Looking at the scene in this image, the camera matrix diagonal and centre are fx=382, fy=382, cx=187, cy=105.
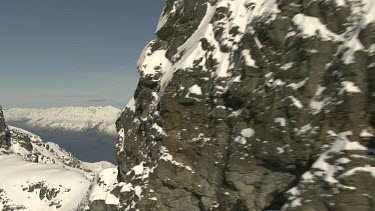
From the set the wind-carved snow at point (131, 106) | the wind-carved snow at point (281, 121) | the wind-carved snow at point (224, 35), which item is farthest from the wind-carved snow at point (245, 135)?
the wind-carved snow at point (131, 106)

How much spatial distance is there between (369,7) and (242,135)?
1163 cm

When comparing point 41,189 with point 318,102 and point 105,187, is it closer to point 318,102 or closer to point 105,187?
point 105,187

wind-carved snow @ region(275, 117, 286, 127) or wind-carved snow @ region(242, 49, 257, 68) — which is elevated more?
wind-carved snow @ region(242, 49, 257, 68)

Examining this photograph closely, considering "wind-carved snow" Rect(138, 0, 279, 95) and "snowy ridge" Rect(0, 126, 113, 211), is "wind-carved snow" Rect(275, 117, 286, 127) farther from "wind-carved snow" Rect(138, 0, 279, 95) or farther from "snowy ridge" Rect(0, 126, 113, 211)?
"snowy ridge" Rect(0, 126, 113, 211)

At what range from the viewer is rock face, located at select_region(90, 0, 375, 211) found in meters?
20.6

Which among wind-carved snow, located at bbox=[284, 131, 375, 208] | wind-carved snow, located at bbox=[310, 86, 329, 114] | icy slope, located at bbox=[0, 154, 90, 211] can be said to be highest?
wind-carved snow, located at bbox=[310, 86, 329, 114]

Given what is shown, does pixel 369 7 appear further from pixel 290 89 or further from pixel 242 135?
pixel 242 135

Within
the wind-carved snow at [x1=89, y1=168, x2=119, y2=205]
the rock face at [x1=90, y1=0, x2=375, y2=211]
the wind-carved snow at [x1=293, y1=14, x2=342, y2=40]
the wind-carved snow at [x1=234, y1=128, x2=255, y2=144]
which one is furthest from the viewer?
the wind-carved snow at [x1=89, y1=168, x2=119, y2=205]

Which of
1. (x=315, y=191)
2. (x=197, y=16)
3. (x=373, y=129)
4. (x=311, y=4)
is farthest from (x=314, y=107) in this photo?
(x=197, y=16)

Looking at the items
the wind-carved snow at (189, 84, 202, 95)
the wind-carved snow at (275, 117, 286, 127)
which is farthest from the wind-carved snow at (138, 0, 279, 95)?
the wind-carved snow at (275, 117, 286, 127)

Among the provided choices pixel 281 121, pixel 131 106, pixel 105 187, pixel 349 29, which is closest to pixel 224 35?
pixel 281 121

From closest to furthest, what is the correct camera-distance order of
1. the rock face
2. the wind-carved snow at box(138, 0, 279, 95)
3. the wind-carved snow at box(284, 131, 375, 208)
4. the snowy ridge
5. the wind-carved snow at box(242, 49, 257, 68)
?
the wind-carved snow at box(284, 131, 375, 208)
the rock face
the wind-carved snow at box(242, 49, 257, 68)
the wind-carved snow at box(138, 0, 279, 95)
the snowy ridge

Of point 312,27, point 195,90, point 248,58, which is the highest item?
point 312,27

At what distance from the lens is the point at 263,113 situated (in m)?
26.4
